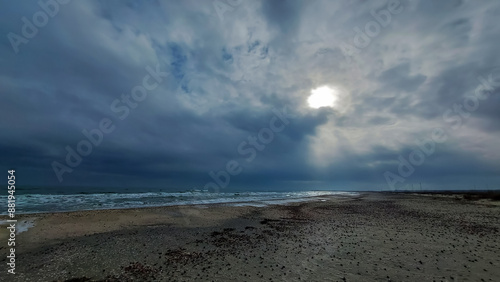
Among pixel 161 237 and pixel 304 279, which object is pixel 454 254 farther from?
pixel 161 237

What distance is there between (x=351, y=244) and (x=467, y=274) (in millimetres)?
6163

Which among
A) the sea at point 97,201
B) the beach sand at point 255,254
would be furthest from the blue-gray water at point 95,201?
the beach sand at point 255,254

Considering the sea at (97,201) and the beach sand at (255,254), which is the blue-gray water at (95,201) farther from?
the beach sand at (255,254)

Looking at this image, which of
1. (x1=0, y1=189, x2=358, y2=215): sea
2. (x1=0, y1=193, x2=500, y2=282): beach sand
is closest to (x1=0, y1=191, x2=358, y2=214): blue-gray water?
(x1=0, y1=189, x2=358, y2=215): sea

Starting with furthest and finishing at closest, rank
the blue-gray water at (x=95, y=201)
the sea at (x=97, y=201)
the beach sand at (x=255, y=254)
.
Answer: the blue-gray water at (x=95, y=201)
the sea at (x=97, y=201)
the beach sand at (x=255, y=254)

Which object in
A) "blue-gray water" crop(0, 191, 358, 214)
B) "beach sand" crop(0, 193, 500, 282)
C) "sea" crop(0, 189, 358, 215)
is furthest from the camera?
"blue-gray water" crop(0, 191, 358, 214)

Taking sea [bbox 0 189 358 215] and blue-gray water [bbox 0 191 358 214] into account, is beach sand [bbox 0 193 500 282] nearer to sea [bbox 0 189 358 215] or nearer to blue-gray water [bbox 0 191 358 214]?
sea [bbox 0 189 358 215]

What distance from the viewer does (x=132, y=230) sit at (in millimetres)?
20078

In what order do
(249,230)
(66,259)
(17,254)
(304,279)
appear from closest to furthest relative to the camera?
(304,279), (66,259), (17,254), (249,230)

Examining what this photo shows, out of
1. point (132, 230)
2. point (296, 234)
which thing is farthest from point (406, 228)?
point (132, 230)

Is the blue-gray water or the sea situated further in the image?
the blue-gray water

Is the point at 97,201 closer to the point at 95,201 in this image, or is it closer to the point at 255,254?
the point at 95,201

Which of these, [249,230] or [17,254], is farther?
[249,230]

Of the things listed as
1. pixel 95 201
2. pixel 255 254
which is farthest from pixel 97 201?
pixel 255 254
